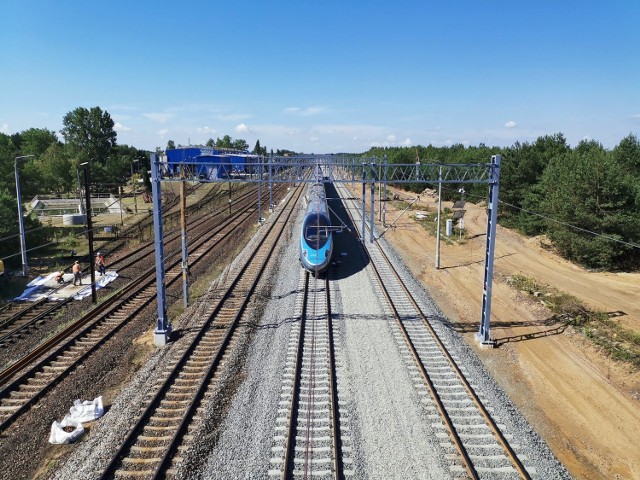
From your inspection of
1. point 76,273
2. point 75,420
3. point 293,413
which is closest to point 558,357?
point 293,413

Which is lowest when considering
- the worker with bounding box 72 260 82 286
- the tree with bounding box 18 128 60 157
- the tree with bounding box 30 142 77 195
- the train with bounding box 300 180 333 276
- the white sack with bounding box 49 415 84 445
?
the white sack with bounding box 49 415 84 445

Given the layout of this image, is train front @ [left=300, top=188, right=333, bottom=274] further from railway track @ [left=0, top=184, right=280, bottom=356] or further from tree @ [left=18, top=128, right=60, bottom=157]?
tree @ [left=18, top=128, right=60, bottom=157]

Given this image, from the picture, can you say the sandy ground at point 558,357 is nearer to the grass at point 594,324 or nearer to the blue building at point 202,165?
the grass at point 594,324

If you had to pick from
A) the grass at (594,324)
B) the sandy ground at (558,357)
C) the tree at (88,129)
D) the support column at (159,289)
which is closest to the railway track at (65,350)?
the support column at (159,289)

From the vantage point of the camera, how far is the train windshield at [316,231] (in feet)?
71.9

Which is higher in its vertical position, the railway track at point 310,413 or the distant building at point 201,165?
the distant building at point 201,165

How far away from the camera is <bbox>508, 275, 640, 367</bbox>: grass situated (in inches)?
563

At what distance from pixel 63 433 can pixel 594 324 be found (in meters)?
16.9

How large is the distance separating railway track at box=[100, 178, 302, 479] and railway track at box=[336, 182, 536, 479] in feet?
18.0

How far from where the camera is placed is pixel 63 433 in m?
9.86

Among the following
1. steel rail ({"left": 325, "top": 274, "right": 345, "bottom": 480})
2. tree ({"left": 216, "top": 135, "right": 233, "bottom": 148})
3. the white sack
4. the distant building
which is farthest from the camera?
tree ({"left": 216, "top": 135, "right": 233, "bottom": 148})

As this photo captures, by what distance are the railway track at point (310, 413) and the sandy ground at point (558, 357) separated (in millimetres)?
4670

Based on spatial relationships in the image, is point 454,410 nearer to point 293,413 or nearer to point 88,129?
point 293,413

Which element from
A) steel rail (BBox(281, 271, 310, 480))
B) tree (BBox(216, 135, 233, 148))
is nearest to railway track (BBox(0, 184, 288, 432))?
steel rail (BBox(281, 271, 310, 480))
